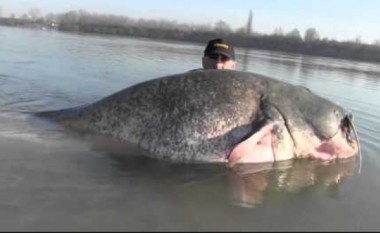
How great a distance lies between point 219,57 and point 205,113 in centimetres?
206

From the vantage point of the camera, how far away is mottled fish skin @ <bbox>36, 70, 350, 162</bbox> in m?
6.45

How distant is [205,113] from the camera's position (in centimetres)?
652

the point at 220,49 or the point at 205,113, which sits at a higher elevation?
the point at 220,49

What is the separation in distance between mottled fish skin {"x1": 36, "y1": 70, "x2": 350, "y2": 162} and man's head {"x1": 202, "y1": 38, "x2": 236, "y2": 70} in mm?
1375

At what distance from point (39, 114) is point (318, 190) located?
4461mm

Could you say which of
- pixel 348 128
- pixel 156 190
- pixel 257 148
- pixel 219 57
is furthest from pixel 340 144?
pixel 156 190

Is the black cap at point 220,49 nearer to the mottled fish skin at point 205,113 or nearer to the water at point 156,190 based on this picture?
the mottled fish skin at point 205,113

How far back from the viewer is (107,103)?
739cm

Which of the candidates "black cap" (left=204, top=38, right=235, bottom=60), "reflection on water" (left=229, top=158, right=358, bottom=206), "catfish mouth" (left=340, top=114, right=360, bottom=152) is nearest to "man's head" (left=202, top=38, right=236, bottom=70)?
"black cap" (left=204, top=38, right=235, bottom=60)

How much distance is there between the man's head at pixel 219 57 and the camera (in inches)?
330

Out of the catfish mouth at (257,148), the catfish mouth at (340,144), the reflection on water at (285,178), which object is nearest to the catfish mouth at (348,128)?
the catfish mouth at (340,144)

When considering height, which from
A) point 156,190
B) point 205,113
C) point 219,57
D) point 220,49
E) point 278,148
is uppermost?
point 220,49

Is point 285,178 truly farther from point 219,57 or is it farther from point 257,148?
point 219,57

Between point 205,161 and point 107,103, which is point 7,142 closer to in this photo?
point 107,103
